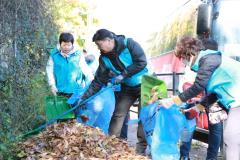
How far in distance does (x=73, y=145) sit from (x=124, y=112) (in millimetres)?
1077

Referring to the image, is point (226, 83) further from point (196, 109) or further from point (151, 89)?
point (151, 89)

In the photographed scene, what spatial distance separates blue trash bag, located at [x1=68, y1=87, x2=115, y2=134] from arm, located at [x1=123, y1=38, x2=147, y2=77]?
0.46 m

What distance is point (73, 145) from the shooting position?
17.0 feet

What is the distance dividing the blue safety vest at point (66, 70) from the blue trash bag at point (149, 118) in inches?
48.9

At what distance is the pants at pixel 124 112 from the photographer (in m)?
5.89

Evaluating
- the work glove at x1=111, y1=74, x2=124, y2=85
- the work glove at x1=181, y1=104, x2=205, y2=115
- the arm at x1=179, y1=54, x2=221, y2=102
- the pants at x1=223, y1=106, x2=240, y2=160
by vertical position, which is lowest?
the pants at x1=223, y1=106, x2=240, y2=160

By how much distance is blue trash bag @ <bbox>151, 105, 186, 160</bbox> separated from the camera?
505 centimetres

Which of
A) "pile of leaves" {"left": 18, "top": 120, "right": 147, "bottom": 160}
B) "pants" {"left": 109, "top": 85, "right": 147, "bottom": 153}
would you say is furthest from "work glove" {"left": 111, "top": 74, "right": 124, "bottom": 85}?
"pile of leaves" {"left": 18, "top": 120, "right": 147, "bottom": 160}

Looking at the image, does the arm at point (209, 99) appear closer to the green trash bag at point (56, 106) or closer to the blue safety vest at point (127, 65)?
the blue safety vest at point (127, 65)

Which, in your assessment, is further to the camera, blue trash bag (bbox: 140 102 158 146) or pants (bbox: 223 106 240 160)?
blue trash bag (bbox: 140 102 158 146)

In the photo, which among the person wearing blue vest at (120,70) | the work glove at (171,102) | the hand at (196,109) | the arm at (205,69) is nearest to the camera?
the arm at (205,69)

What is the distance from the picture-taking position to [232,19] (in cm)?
750

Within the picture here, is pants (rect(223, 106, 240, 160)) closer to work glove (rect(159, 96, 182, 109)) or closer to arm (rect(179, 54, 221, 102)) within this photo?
arm (rect(179, 54, 221, 102))

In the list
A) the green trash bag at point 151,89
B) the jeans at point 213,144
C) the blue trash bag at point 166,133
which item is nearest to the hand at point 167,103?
the blue trash bag at point 166,133
